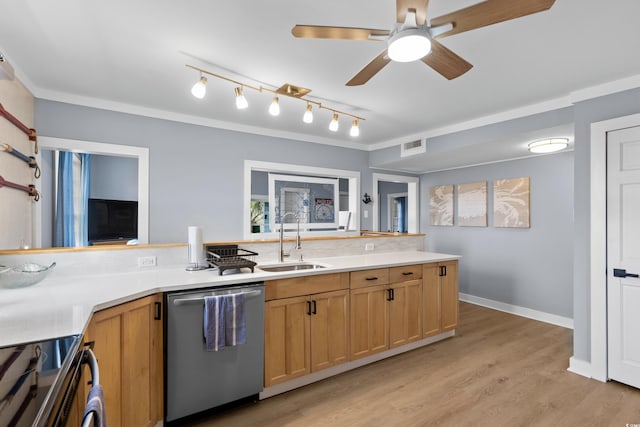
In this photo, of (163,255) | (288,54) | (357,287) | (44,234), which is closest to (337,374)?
(357,287)

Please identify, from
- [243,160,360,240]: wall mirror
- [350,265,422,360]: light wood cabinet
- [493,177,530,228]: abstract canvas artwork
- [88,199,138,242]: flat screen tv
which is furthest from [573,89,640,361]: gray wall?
[88,199,138,242]: flat screen tv

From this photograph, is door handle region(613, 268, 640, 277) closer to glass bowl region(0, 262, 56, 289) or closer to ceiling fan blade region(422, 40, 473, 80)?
ceiling fan blade region(422, 40, 473, 80)

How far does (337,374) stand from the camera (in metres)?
2.70

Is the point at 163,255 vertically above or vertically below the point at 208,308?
above

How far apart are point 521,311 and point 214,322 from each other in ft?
13.9

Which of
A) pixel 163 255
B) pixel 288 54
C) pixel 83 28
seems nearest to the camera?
pixel 83 28

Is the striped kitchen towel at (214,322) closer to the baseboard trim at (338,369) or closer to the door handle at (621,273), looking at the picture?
the baseboard trim at (338,369)

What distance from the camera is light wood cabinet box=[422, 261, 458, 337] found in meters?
3.24

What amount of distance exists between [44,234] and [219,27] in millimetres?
3449

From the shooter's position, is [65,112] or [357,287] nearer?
[357,287]

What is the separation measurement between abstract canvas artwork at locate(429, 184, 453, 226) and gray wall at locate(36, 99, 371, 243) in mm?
2892

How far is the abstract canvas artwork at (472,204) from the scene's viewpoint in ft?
15.7

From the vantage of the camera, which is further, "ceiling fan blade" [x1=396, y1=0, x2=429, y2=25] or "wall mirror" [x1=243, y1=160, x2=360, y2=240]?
"wall mirror" [x1=243, y1=160, x2=360, y2=240]

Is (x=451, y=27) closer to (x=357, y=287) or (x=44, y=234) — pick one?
(x=357, y=287)
